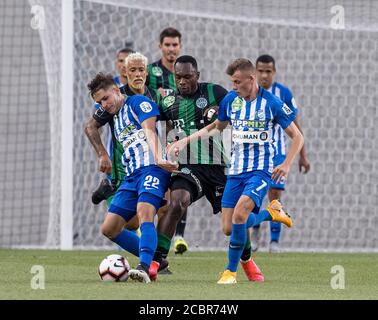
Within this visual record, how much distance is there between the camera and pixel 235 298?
700 centimetres

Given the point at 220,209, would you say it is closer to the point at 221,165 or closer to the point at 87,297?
the point at 221,165

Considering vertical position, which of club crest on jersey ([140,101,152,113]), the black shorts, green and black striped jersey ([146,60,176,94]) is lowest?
the black shorts

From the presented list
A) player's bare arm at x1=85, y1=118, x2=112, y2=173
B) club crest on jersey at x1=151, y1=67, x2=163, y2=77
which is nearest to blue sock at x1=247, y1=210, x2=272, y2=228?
player's bare arm at x1=85, y1=118, x2=112, y2=173

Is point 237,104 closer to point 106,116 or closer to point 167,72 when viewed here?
point 106,116

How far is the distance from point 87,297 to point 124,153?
195cm

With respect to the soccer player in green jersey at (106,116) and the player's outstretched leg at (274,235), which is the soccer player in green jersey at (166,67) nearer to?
the soccer player in green jersey at (106,116)

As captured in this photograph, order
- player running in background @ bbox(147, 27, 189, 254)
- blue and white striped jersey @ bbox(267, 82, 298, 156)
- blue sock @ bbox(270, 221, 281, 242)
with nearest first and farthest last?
player running in background @ bbox(147, 27, 189, 254) → blue and white striped jersey @ bbox(267, 82, 298, 156) → blue sock @ bbox(270, 221, 281, 242)

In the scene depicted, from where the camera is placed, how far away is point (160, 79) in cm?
1124

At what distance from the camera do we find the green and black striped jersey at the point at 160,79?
11.2m

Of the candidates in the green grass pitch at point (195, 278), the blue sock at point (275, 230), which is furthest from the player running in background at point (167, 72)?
the blue sock at point (275, 230)

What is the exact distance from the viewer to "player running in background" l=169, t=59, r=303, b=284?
8430mm

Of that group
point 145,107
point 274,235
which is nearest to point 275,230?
point 274,235

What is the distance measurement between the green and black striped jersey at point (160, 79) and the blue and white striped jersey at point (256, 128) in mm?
2546

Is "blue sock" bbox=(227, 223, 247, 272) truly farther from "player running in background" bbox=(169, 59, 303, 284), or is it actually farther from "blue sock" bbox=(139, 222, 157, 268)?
"blue sock" bbox=(139, 222, 157, 268)
